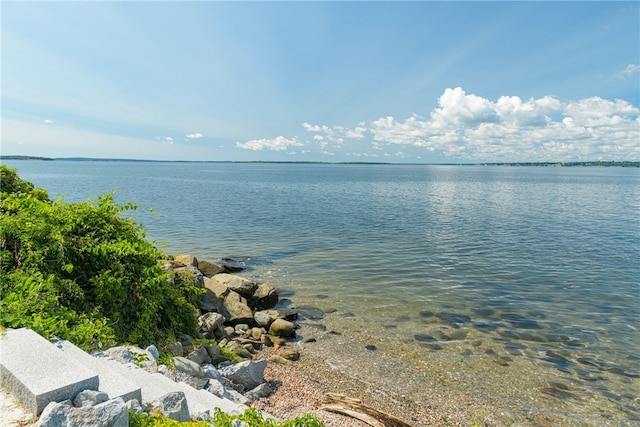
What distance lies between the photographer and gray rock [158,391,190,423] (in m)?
4.87

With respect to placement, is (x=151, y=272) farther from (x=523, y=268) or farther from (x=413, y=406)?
(x=523, y=268)

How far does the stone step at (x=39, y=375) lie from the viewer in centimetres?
→ 432

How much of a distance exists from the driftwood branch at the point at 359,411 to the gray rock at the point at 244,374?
1.92 metres

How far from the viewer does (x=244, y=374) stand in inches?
370

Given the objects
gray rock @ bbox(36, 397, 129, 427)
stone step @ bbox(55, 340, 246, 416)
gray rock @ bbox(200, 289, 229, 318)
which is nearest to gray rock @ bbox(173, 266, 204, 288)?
gray rock @ bbox(200, 289, 229, 318)

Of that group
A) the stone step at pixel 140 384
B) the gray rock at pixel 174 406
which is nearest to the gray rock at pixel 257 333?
the stone step at pixel 140 384

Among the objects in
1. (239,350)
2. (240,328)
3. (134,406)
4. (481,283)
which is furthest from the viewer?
(481,283)

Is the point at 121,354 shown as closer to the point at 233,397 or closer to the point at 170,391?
the point at 170,391

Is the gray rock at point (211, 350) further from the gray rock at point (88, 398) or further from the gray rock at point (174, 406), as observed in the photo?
the gray rock at point (88, 398)

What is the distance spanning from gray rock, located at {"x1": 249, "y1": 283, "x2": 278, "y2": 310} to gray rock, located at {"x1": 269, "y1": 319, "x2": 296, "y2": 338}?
258 cm

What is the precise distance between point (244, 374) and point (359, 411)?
3.05m

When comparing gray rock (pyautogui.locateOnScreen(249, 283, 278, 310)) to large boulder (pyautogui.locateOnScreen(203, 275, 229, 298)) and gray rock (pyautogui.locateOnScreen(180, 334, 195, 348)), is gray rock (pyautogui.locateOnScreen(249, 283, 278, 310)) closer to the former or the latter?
large boulder (pyautogui.locateOnScreen(203, 275, 229, 298))

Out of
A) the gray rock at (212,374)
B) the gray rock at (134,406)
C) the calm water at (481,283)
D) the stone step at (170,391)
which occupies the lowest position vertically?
the calm water at (481,283)

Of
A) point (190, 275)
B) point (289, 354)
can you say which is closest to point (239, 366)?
point (289, 354)
